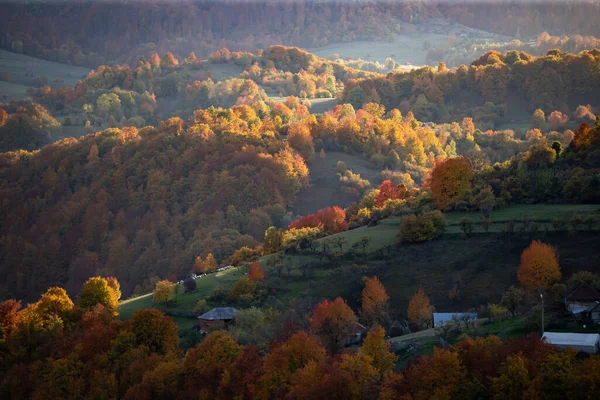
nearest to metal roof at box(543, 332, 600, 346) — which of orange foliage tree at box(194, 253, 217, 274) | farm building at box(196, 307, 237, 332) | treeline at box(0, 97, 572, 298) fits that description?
farm building at box(196, 307, 237, 332)

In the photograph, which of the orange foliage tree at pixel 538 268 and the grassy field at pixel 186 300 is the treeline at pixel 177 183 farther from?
the orange foliage tree at pixel 538 268

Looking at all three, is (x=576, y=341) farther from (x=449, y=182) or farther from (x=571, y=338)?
(x=449, y=182)

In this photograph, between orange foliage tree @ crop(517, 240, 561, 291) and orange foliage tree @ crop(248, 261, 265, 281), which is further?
orange foliage tree @ crop(248, 261, 265, 281)

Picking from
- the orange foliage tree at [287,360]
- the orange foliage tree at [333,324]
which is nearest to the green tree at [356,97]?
the orange foliage tree at [333,324]

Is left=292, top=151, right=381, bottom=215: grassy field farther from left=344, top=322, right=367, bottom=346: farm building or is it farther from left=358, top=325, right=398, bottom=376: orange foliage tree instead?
left=358, top=325, right=398, bottom=376: orange foliage tree

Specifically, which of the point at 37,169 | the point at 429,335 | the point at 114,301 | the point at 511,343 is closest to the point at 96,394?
the point at 114,301

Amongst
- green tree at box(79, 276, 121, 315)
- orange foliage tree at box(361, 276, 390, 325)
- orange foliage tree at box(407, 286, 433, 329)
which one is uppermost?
orange foliage tree at box(407, 286, 433, 329)

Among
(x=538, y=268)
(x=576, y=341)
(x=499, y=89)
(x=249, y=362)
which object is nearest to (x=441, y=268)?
(x=538, y=268)
